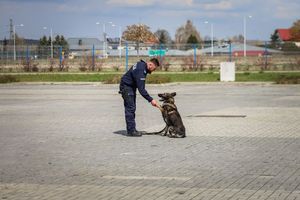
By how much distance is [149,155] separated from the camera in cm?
1088

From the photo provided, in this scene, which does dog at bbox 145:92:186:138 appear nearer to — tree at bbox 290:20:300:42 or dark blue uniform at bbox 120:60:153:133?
dark blue uniform at bbox 120:60:153:133

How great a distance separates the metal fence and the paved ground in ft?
93.5

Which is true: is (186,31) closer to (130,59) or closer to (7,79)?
(130,59)

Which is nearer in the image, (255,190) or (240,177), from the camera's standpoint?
(255,190)

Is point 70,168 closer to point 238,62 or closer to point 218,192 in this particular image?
point 218,192

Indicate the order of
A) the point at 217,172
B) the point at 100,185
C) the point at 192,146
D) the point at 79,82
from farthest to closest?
1. the point at 79,82
2. the point at 192,146
3. the point at 217,172
4. the point at 100,185

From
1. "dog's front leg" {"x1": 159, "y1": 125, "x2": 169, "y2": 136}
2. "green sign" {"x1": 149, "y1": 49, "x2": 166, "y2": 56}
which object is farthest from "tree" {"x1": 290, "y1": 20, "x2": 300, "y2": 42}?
"dog's front leg" {"x1": 159, "y1": 125, "x2": 169, "y2": 136}

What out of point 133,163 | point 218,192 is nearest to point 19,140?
point 133,163

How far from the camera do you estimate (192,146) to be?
39.0ft

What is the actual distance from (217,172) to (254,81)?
85.5 ft

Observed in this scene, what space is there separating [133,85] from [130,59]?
40.4 metres

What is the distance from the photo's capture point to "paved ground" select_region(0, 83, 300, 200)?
8102 mm

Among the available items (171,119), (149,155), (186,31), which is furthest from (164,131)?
(186,31)

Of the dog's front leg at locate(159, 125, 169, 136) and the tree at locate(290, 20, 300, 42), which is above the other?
the tree at locate(290, 20, 300, 42)
